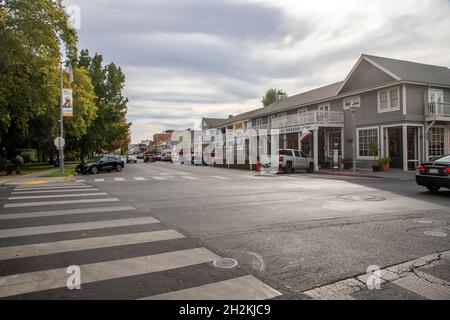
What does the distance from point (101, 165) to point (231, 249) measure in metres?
26.4

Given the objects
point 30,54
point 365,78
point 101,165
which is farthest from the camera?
point 101,165

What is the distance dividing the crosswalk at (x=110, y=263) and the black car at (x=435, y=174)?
988 centimetres

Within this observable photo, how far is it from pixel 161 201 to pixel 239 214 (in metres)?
3.34

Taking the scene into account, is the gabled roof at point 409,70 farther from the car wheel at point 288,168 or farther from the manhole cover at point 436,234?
the manhole cover at point 436,234

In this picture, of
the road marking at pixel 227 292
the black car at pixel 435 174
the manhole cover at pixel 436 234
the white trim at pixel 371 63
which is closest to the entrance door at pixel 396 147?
the white trim at pixel 371 63

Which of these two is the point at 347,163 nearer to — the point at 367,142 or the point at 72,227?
the point at 367,142

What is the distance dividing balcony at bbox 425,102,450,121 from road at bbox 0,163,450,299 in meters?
17.6

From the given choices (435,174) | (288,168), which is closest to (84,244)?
(435,174)

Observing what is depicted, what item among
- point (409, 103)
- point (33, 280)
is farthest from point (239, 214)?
point (409, 103)

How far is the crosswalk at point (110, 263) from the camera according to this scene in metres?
3.84

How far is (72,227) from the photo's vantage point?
7.07 meters
